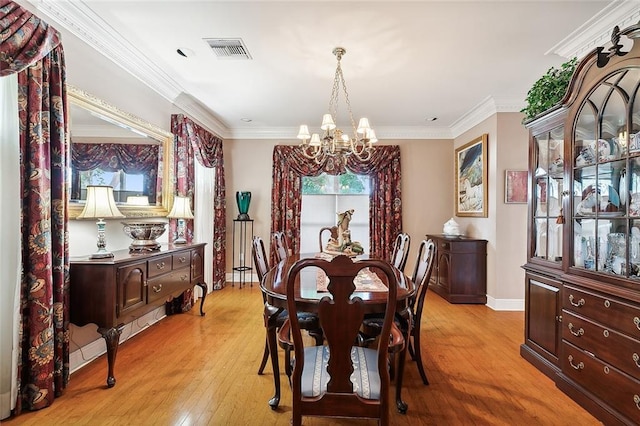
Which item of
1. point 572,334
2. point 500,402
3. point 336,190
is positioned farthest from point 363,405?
point 336,190

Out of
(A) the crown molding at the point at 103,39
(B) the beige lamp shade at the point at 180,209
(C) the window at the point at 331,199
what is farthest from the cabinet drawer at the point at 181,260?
(C) the window at the point at 331,199

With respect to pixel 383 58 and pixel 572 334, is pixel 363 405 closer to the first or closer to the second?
pixel 572 334

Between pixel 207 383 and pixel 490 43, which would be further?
pixel 490 43

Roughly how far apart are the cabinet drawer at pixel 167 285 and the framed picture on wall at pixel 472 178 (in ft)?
12.7

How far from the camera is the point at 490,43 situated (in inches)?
A: 109

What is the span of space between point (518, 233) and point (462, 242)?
26.5 inches

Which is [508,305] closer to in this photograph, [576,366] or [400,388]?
[576,366]

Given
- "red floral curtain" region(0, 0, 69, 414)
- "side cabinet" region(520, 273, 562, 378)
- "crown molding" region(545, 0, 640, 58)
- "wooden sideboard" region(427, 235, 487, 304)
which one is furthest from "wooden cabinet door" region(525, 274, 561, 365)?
"red floral curtain" region(0, 0, 69, 414)

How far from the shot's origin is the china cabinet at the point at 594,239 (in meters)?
1.86

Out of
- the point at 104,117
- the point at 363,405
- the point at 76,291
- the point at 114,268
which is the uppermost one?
the point at 104,117

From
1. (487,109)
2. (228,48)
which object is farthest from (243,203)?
(487,109)

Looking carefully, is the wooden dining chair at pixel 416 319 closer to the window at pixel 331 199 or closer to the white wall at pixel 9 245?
the white wall at pixel 9 245

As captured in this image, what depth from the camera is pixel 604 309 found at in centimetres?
197

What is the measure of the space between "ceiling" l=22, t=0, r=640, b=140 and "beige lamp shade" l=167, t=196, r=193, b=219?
1.22 m
